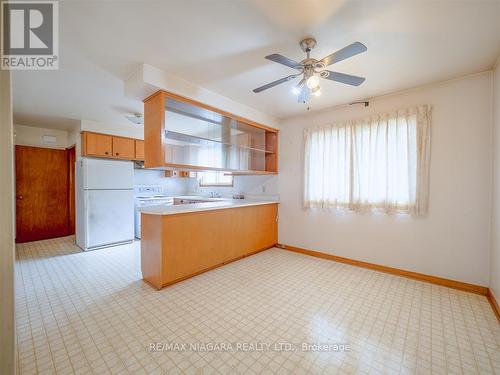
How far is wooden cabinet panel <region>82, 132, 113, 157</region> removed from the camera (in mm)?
3885

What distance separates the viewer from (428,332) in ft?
5.64

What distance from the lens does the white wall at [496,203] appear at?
204 centimetres

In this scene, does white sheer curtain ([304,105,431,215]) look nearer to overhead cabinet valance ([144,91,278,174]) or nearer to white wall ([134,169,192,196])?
overhead cabinet valance ([144,91,278,174])

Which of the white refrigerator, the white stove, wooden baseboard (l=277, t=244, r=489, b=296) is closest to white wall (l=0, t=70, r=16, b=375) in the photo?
wooden baseboard (l=277, t=244, r=489, b=296)

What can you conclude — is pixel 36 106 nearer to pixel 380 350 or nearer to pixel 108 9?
pixel 108 9

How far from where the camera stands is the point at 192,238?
2709 mm

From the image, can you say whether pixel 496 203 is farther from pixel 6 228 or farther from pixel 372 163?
pixel 6 228

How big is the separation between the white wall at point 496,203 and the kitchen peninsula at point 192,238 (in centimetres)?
280

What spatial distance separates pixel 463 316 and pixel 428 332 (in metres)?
0.53

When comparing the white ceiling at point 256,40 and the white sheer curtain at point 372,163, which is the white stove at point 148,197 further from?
the white sheer curtain at point 372,163

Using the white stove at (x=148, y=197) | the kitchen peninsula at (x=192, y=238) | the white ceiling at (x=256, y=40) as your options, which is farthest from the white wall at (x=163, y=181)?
the kitchen peninsula at (x=192, y=238)

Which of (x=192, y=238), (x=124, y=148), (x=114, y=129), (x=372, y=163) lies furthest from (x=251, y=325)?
(x=114, y=129)

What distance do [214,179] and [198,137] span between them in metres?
2.49

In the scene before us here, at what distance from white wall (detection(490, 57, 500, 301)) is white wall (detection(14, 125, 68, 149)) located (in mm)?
7183
